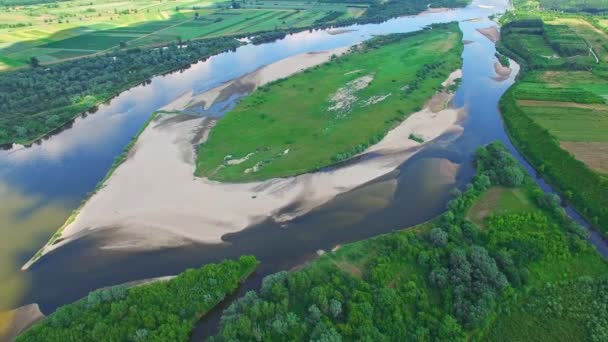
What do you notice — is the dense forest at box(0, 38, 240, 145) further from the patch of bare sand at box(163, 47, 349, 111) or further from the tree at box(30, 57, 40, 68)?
the patch of bare sand at box(163, 47, 349, 111)

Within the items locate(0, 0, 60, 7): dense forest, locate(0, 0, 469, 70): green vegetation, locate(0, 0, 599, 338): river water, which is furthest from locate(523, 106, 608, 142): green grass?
locate(0, 0, 60, 7): dense forest

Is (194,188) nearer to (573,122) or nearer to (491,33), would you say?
(573,122)

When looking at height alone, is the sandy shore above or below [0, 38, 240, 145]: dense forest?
below

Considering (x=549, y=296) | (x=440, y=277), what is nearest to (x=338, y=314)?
(x=440, y=277)

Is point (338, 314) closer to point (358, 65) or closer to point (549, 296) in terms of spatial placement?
point (549, 296)

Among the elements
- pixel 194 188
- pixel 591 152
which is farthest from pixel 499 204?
pixel 194 188

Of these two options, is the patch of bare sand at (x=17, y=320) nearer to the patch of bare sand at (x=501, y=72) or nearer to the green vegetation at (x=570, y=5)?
the patch of bare sand at (x=501, y=72)

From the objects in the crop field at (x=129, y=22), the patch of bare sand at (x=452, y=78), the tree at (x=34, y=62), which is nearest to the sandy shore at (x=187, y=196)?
the patch of bare sand at (x=452, y=78)
